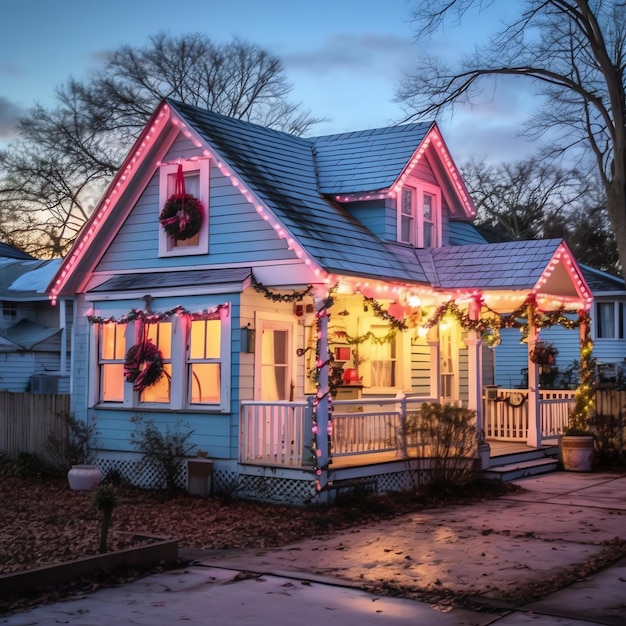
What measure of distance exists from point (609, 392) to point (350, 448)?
291 inches

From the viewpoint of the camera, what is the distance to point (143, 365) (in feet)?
53.4

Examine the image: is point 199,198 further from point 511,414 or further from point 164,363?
point 511,414

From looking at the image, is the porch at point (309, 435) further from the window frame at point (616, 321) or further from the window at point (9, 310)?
the window frame at point (616, 321)

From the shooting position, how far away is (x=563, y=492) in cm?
1515

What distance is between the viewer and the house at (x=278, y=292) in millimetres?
14719

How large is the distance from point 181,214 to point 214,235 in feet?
2.39

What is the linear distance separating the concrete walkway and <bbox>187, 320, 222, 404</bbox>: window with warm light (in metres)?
4.29

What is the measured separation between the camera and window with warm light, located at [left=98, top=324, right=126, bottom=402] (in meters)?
17.1

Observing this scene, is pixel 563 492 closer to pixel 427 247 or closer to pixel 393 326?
pixel 393 326

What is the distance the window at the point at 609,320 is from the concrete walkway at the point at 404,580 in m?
28.2

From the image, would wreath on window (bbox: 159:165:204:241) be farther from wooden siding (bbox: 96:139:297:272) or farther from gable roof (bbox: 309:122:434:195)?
gable roof (bbox: 309:122:434:195)

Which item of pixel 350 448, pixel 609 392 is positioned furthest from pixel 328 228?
pixel 609 392

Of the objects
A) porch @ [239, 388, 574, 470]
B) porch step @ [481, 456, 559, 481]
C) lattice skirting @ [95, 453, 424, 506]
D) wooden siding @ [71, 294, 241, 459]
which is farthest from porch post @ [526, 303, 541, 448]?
wooden siding @ [71, 294, 241, 459]

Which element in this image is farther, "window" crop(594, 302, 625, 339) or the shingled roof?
"window" crop(594, 302, 625, 339)
